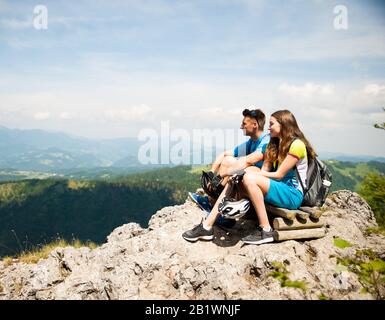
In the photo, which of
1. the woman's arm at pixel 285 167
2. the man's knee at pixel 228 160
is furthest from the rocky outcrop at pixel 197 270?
the man's knee at pixel 228 160

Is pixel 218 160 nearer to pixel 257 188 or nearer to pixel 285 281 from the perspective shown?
pixel 257 188

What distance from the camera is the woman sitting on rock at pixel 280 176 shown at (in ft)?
20.6

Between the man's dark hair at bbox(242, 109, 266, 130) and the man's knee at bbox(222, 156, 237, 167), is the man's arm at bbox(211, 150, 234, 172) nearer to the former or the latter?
the man's knee at bbox(222, 156, 237, 167)

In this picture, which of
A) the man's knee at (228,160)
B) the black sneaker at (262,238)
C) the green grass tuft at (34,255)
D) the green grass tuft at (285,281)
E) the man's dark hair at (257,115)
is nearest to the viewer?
the green grass tuft at (285,281)

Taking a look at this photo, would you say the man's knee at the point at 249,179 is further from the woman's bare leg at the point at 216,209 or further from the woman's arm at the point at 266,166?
the woman's arm at the point at 266,166

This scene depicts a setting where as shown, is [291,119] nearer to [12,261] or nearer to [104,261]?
[104,261]

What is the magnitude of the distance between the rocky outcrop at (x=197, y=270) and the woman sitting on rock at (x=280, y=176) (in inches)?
25.0

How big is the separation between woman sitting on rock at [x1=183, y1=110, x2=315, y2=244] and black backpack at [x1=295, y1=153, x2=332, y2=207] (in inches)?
8.3

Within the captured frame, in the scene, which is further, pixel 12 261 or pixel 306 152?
pixel 12 261

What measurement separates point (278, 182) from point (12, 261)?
27.4 feet
